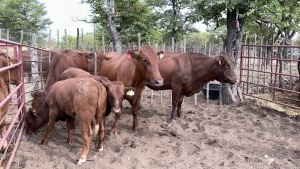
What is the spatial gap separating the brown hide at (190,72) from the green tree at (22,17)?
3207 cm

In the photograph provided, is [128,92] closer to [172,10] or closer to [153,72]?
[153,72]

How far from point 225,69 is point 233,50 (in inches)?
61.5

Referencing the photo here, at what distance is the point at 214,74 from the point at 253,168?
A: 3.17 metres

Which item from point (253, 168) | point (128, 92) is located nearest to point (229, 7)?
point (128, 92)

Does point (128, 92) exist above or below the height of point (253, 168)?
above

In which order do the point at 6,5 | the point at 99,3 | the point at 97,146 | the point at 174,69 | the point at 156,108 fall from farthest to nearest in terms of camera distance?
the point at 6,5, the point at 99,3, the point at 156,108, the point at 174,69, the point at 97,146

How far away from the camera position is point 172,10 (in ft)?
98.8

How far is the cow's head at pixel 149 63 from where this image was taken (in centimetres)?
562

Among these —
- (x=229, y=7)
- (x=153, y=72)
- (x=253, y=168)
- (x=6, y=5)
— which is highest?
(x=6, y=5)

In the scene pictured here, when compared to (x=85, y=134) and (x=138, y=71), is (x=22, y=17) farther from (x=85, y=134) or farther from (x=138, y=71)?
(x=85, y=134)

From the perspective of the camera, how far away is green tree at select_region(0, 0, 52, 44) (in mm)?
36000

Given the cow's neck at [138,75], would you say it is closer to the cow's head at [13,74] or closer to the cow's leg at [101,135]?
the cow's leg at [101,135]

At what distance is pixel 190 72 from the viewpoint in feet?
23.0

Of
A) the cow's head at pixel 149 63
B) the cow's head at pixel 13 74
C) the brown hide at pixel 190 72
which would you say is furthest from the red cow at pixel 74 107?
the brown hide at pixel 190 72
